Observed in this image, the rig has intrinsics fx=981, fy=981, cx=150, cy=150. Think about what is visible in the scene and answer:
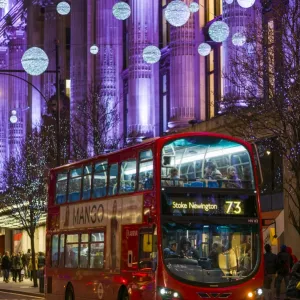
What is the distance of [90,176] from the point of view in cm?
2298

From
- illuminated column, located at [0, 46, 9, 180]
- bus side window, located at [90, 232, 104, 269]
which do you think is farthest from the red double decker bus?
illuminated column, located at [0, 46, 9, 180]

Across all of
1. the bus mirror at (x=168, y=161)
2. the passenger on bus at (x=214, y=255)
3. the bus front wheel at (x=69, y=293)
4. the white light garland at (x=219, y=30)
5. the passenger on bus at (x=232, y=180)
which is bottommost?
the bus front wheel at (x=69, y=293)

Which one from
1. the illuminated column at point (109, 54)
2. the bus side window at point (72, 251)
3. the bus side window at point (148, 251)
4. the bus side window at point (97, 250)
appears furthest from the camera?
the illuminated column at point (109, 54)

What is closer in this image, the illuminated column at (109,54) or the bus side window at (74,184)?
the bus side window at (74,184)

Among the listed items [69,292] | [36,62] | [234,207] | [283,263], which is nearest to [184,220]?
[234,207]

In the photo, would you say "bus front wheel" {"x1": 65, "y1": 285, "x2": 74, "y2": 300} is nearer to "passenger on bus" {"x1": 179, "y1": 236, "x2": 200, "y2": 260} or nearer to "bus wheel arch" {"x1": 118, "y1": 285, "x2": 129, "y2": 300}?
"bus wheel arch" {"x1": 118, "y1": 285, "x2": 129, "y2": 300}

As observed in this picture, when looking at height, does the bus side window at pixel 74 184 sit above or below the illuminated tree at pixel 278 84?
below

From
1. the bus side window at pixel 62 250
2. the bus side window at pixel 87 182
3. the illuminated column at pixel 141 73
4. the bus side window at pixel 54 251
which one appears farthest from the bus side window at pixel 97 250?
the illuminated column at pixel 141 73

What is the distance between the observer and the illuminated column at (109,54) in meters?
48.2

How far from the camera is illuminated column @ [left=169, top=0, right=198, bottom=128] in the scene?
40.6m

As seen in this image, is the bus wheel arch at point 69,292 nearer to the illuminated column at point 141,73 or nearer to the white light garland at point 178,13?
the white light garland at point 178,13

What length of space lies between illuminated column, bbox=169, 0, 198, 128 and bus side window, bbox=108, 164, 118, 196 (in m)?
18.7

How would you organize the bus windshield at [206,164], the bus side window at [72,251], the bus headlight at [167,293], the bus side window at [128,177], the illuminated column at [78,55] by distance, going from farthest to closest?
the illuminated column at [78,55]
the bus side window at [72,251]
the bus side window at [128,177]
the bus windshield at [206,164]
the bus headlight at [167,293]

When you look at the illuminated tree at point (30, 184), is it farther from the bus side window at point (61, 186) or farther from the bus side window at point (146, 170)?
the bus side window at point (146, 170)
